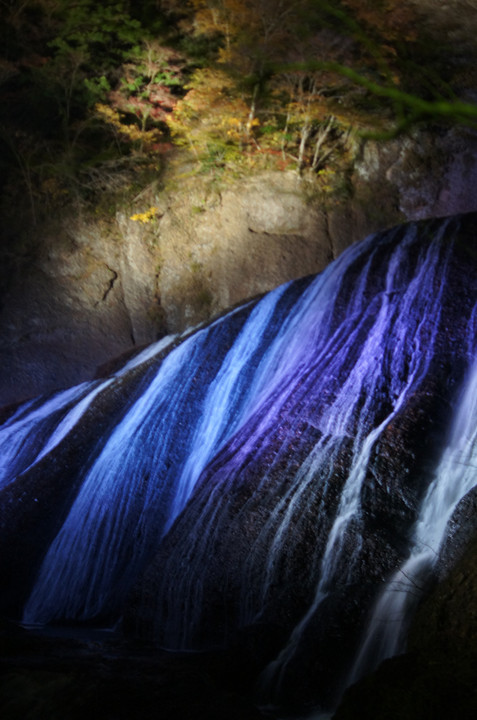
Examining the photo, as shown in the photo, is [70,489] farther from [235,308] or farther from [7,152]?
[7,152]

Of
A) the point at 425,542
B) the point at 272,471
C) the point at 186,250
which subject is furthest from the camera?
the point at 186,250

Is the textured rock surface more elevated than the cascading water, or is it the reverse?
the textured rock surface

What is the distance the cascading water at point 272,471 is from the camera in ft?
14.0

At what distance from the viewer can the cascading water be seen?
14.0 ft

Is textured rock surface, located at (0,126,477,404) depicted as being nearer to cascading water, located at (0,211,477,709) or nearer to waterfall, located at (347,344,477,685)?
cascading water, located at (0,211,477,709)

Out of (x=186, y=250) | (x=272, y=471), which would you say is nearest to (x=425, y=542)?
(x=272, y=471)

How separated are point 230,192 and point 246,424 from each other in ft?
21.6

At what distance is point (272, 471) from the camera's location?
5395mm

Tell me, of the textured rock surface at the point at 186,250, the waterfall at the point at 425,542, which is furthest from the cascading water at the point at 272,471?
the textured rock surface at the point at 186,250

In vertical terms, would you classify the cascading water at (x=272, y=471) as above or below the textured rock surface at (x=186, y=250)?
below

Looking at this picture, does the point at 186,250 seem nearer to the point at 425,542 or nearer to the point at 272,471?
the point at 272,471

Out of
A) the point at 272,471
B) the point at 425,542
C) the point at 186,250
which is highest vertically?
the point at 186,250

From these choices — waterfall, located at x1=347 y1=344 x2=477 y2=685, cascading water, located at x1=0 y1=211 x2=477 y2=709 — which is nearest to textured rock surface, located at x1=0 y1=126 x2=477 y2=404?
cascading water, located at x1=0 y1=211 x2=477 y2=709

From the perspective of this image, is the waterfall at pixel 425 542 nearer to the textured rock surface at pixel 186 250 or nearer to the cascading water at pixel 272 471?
the cascading water at pixel 272 471
